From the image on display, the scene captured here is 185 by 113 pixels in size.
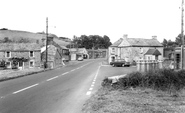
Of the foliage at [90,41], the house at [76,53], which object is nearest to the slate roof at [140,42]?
the house at [76,53]

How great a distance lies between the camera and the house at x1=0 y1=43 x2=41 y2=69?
147ft

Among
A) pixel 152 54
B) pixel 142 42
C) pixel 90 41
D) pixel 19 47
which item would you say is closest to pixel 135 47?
pixel 142 42

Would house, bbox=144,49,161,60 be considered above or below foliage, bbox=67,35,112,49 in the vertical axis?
below

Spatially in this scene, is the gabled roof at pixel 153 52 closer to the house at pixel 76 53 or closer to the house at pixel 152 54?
the house at pixel 152 54

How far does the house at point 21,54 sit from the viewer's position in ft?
147

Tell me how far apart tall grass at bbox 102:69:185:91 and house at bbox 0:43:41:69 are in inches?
1492

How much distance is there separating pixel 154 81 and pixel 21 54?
40205 mm

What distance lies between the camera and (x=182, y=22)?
68.6 ft

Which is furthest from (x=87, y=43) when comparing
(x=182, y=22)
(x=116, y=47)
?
(x=182, y=22)

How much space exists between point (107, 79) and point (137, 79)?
6.04ft

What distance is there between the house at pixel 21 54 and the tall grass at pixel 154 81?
37.9m

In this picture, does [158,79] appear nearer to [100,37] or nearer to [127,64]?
[127,64]

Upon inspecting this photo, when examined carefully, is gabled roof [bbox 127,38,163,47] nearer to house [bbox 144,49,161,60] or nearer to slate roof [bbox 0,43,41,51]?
house [bbox 144,49,161,60]

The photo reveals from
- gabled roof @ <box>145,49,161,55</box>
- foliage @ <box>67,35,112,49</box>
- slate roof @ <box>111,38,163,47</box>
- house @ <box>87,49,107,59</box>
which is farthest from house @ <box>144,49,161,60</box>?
foliage @ <box>67,35,112,49</box>
